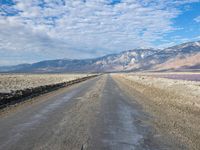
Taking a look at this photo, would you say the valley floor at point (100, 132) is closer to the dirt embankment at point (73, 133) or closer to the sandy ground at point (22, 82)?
the dirt embankment at point (73, 133)

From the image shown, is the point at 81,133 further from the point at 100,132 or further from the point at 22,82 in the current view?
the point at 22,82

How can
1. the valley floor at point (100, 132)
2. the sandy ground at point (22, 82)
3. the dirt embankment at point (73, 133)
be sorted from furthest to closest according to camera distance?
the sandy ground at point (22, 82)
the valley floor at point (100, 132)
the dirt embankment at point (73, 133)

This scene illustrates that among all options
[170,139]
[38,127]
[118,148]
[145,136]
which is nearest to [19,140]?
[38,127]

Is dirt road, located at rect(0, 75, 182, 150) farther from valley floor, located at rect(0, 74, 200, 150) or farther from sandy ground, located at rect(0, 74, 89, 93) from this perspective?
sandy ground, located at rect(0, 74, 89, 93)

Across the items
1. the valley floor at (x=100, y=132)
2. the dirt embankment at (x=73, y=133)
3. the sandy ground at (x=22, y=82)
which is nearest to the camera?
the dirt embankment at (x=73, y=133)

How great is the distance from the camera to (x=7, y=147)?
8078mm

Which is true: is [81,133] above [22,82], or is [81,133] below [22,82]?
→ above

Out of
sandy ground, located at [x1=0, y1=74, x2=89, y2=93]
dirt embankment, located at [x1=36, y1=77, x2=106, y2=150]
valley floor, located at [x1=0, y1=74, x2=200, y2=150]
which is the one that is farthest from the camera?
sandy ground, located at [x1=0, y1=74, x2=89, y2=93]

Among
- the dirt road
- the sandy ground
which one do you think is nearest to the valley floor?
the dirt road

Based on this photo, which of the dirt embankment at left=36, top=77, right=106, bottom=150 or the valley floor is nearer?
the dirt embankment at left=36, top=77, right=106, bottom=150

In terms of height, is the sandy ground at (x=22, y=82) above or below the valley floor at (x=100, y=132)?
below

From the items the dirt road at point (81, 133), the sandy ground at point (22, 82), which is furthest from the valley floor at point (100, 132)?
the sandy ground at point (22, 82)

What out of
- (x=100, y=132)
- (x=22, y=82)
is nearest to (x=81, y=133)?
(x=100, y=132)

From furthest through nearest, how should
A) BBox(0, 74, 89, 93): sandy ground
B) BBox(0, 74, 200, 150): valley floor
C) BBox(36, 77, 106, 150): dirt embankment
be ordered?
BBox(0, 74, 89, 93): sandy ground, BBox(0, 74, 200, 150): valley floor, BBox(36, 77, 106, 150): dirt embankment
